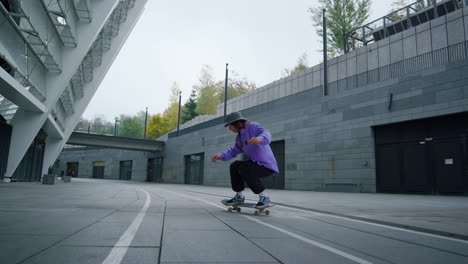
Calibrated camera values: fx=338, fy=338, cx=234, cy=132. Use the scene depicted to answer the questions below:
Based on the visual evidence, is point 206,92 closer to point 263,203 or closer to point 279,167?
point 279,167

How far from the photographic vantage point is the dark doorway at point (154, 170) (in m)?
48.5

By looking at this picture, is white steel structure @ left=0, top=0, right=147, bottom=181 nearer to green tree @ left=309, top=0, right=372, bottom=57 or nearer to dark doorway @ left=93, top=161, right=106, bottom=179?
green tree @ left=309, top=0, right=372, bottom=57

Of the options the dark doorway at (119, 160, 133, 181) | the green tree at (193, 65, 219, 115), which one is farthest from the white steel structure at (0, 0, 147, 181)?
the green tree at (193, 65, 219, 115)

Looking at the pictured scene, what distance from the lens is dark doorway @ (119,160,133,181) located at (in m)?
59.0

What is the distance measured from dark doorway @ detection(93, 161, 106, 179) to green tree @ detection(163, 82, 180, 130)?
15.4 metres

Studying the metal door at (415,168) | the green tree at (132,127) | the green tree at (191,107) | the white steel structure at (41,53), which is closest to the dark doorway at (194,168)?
the white steel structure at (41,53)

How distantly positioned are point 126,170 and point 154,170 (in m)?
11.8

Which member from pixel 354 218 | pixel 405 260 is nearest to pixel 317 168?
pixel 354 218

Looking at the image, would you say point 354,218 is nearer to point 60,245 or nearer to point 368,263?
point 368,263

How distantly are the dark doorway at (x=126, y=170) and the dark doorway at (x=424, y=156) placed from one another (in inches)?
1901

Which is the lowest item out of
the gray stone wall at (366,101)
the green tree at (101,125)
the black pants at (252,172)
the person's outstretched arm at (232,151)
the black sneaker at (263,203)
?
the black sneaker at (263,203)

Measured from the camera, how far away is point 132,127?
85.5 m

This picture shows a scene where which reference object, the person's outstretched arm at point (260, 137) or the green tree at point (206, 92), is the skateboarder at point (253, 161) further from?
the green tree at point (206, 92)

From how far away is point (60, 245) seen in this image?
286 cm
